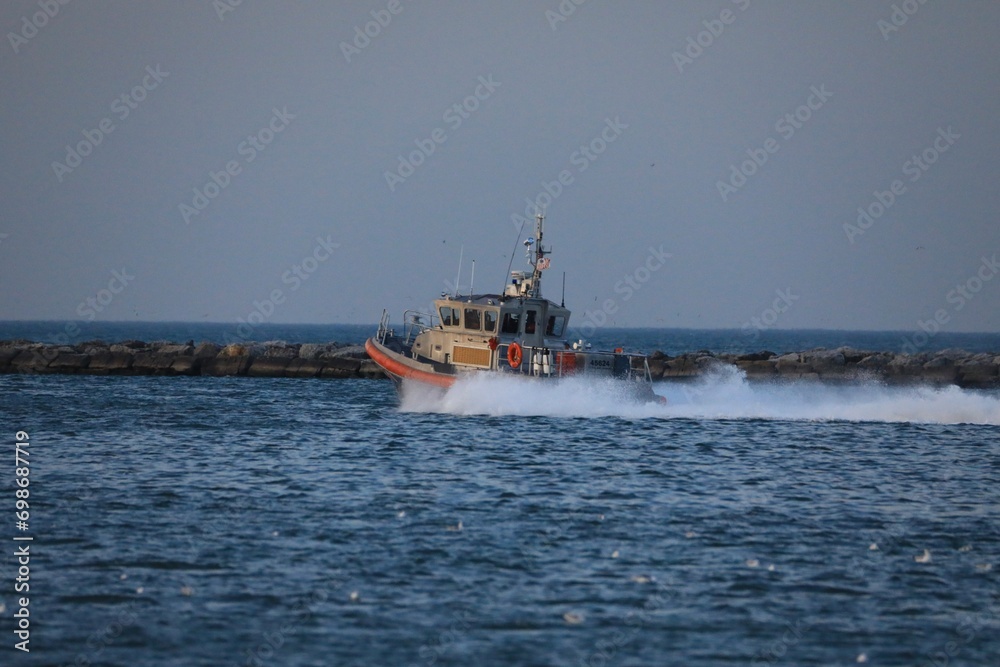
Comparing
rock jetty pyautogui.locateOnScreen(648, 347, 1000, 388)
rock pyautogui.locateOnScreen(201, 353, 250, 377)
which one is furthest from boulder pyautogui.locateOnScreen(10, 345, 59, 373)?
rock jetty pyautogui.locateOnScreen(648, 347, 1000, 388)

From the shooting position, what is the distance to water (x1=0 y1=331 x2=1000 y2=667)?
36.7ft

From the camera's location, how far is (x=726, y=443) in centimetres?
2767

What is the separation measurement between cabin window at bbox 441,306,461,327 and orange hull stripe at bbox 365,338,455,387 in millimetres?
1595

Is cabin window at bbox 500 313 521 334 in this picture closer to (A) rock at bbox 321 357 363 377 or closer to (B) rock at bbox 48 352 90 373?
(A) rock at bbox 321 357 363 377

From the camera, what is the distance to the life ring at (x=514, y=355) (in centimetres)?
3120

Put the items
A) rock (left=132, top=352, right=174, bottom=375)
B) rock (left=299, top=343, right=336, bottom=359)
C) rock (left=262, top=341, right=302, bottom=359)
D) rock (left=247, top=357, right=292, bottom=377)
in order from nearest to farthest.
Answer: rock (left=132, top=352, right=174, bottom=375)
rock (left=247, top=357, right=292, bottom=377)
rock (left=262, top=341, right=302, bottom=359)
rock (left=299, top=343, right=336, bottom=359)

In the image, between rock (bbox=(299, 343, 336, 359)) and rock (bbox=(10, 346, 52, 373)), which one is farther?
rock (bbox=(299, 343, 336, 359))

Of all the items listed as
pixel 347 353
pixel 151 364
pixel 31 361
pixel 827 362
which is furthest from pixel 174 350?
pixel 827 362

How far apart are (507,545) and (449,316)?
18.1 m

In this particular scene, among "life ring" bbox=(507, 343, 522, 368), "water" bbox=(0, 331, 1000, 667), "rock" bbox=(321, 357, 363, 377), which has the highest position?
→ "life ring" bbox=(507, 343, 522, 368)

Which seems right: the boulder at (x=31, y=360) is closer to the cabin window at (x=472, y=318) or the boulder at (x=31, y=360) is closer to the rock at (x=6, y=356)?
the rock at (x=6, y=356)

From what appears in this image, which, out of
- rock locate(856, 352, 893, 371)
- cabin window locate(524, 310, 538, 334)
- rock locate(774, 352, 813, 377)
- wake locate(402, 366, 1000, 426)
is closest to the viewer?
wake locate(402, 366, 1000, 426)

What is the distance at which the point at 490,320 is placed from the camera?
105 ft

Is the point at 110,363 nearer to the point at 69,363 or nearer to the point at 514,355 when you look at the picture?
the point at 69,363
